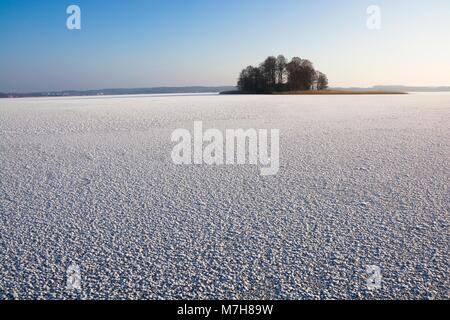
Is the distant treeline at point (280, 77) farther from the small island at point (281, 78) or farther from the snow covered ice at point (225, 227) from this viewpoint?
the snow covered ice at point (225, 227)

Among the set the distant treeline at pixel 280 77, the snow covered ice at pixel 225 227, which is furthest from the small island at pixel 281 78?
the snow covered ice at pixel 225 227

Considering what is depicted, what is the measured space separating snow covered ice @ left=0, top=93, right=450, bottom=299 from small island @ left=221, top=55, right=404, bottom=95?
97.8ft

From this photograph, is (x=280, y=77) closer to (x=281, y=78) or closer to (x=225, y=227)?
(x=281, y=78)

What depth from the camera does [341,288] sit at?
1.22 meters

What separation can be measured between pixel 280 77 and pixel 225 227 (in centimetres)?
3429

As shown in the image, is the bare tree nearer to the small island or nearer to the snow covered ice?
the small island

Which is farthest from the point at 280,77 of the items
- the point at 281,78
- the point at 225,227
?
the point at 225,227

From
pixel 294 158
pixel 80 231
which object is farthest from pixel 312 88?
pixel 80 231

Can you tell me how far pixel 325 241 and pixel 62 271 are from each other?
1.21 m

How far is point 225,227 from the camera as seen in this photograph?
69.7 inches

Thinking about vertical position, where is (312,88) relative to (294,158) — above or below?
above
